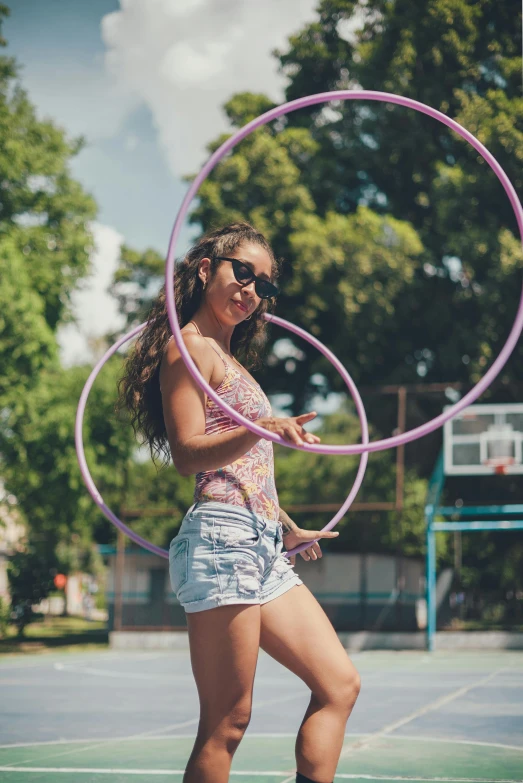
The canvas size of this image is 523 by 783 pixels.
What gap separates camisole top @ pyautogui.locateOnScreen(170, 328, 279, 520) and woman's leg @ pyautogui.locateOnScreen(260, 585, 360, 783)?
1.10ft

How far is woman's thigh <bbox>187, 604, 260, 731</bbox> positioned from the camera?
10.2 ft

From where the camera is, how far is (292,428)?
9.71ft

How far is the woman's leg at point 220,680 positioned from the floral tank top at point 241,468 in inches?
14.2

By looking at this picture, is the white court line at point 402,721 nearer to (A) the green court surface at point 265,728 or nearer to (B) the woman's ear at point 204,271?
(A) the green court surface at point 265,728

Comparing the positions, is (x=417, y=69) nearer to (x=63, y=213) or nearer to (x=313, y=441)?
(x=63, y=213)

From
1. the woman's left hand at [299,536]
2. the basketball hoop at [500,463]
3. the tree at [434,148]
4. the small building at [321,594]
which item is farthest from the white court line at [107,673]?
the tree at [434,148]

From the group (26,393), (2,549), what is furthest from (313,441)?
(2,549)

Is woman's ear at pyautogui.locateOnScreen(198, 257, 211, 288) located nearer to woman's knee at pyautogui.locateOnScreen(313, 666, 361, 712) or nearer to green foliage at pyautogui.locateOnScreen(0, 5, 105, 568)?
woman's knee at pyautogui.locateOnScreen(313, 666, 361, 712)

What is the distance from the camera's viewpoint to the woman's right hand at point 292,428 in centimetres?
295

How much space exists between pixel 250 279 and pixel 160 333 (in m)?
0.41

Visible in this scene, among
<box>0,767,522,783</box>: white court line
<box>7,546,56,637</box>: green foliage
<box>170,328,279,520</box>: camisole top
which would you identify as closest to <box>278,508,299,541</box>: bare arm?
<box>170,328,279,520</box>: camisole top

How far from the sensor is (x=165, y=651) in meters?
23.6

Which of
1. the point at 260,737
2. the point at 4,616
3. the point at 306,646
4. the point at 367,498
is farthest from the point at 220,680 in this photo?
the point at 367,498

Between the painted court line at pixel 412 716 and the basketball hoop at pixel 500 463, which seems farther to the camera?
the basketball hoop at pixel 500 463
